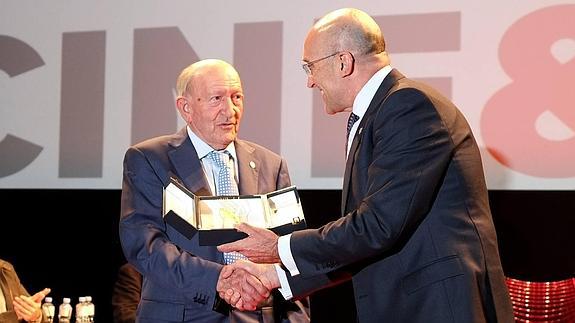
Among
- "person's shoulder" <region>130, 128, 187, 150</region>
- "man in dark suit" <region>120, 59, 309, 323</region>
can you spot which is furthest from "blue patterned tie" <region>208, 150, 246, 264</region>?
"person's shoulder" <region>130, 128, 187, 150</region>

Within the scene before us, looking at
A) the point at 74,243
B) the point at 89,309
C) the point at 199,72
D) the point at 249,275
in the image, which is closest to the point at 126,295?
the point at 89,309

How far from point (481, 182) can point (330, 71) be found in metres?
0.60

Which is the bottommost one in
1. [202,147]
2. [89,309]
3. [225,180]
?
[89,309]

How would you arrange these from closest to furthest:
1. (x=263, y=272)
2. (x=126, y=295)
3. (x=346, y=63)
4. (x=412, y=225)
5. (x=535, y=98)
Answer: (x=412, y=225) → (x=346, y=63) → (x=263, y=272) → (x=535, y=98) → (x=126, y=295)

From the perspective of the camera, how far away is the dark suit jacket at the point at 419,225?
2561 millimetres

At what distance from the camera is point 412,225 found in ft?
8.55

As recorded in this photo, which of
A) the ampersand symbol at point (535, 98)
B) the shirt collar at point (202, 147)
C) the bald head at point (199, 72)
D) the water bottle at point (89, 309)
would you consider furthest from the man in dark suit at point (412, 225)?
Answer: the water bottle at point (89, 309)

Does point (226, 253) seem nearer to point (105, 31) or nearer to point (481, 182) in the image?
point (481, 182)

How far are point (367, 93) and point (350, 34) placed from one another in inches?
7.8

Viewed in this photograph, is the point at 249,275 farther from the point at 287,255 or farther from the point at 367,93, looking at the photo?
the point at 367,93

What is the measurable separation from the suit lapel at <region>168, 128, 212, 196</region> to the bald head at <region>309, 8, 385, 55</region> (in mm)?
738

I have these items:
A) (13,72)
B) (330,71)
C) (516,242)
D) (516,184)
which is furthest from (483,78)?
(13,72)

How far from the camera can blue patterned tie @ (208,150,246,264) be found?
334cm

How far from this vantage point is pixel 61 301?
5.66m
